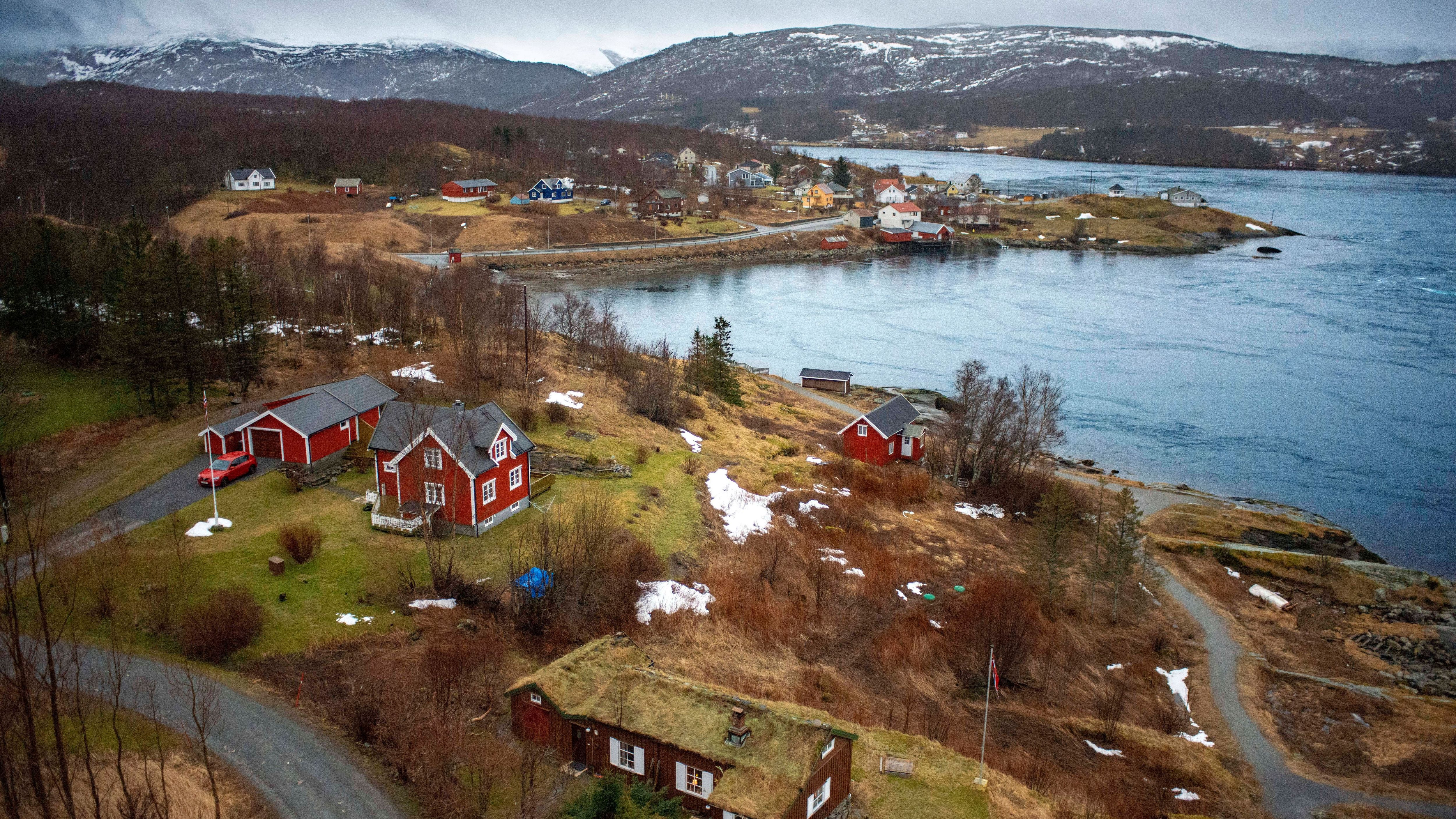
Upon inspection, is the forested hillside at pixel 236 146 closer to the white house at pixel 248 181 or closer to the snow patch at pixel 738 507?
the white house at pixel 248 181

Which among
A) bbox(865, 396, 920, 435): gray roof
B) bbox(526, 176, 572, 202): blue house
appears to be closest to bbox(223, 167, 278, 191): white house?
bbox(526, 176, 572, 202): blue house

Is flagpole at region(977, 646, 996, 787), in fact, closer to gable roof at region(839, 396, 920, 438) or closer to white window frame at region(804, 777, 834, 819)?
white window frame at region(804, 777, 834, 819)

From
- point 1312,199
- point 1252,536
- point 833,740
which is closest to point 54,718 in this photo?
point 833,740

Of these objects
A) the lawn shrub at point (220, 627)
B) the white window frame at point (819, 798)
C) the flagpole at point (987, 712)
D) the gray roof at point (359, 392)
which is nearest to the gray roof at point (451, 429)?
the gray roof at point (359, 392)

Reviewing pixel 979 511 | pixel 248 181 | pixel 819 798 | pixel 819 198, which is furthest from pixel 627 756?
pixel 819 198

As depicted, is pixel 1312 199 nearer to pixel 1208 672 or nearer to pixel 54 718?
pixel 1208 672
